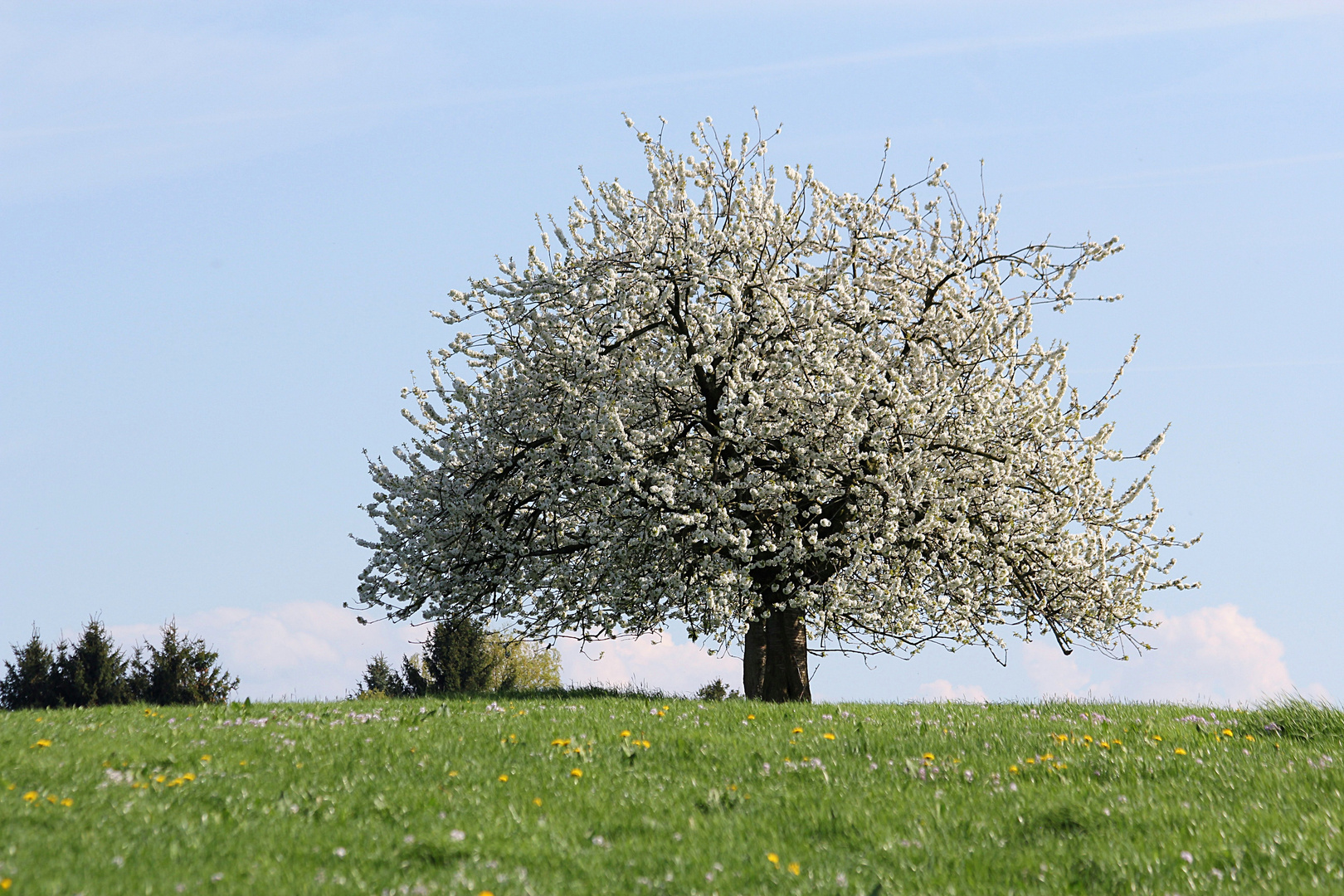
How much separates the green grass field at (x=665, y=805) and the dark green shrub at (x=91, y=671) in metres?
26.7

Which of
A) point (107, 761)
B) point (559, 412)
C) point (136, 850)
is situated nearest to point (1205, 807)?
point (136, 850)

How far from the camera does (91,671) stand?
122 feet

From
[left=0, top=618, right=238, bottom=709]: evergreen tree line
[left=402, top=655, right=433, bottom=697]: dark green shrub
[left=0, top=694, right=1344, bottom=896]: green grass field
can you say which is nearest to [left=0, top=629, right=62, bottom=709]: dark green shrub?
[left=0, top=618, right=238, bottom=709]: evergreen tree line

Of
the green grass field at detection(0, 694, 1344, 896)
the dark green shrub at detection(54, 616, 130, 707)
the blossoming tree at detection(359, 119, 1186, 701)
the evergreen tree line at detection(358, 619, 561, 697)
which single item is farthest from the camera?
the evergreen tree line at detection(358, 619, 561, 697)

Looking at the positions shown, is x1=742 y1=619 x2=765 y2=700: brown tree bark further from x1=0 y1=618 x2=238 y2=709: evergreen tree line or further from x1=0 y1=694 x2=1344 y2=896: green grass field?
x1=0 y1=618 x2=238 y2=709: evergreen tree line

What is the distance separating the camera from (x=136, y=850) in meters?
8.12

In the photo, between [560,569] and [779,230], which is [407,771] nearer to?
[560,569]

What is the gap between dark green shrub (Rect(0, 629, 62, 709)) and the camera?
3725 centimetres

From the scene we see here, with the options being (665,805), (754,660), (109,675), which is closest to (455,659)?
(109,675)

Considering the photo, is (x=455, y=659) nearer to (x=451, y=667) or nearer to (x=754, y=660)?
(x=451, y=667)

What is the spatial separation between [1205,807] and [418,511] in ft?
51.6

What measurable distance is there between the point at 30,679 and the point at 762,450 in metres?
32.6

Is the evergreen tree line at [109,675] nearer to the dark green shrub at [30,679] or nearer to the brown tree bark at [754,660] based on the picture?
the dark green shrub at [30,679]

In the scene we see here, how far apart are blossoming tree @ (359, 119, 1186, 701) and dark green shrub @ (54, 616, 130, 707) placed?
20.9 metres
